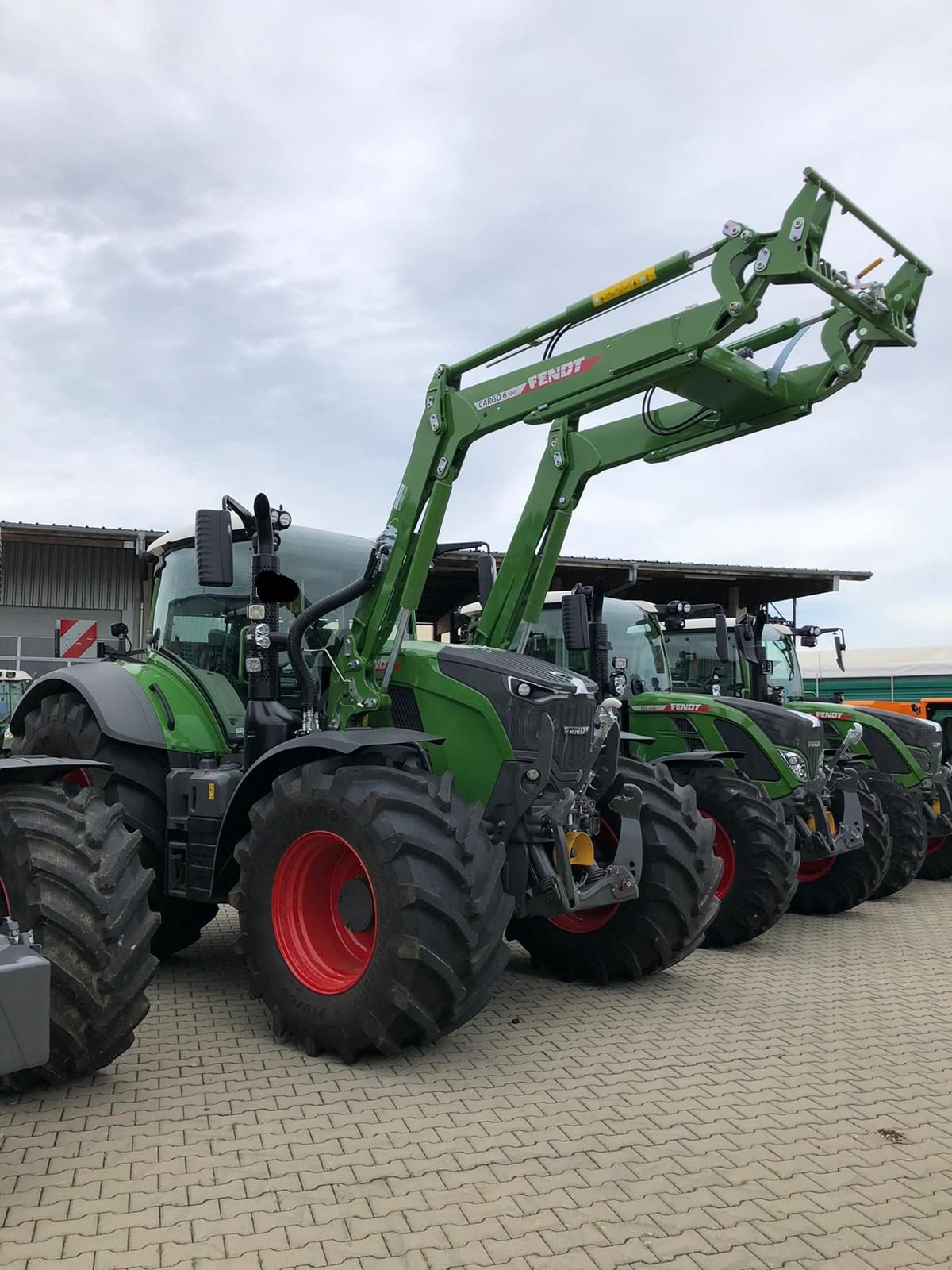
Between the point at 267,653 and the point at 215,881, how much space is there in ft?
3.81

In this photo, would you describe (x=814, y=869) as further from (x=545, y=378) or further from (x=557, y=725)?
(x=545, y=378)

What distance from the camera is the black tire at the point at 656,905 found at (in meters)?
5.47

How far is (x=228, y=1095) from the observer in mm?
3854

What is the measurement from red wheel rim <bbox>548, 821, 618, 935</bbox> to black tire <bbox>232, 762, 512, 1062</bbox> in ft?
4.89

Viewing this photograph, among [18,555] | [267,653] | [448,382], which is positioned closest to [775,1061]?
[267,653]

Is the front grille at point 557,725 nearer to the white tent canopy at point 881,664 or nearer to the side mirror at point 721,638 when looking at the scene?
the side mirror at point 721,638

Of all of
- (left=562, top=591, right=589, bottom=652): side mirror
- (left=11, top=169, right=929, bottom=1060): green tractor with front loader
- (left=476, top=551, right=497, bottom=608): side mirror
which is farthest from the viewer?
(left=562, top=591, right=589, bottom=652): side mirror

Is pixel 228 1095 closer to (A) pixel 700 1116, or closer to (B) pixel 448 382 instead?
(A) pixel 700 1116

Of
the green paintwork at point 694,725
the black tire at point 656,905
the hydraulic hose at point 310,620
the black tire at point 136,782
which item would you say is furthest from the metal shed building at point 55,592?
the black tire at point 656,905

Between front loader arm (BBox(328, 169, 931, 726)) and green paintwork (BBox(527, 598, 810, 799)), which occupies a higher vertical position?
front loader arm (BBox(328, 169, 931, 726))

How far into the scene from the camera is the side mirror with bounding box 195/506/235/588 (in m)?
4.96

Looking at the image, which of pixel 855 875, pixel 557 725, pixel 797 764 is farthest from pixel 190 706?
pixel 855 875

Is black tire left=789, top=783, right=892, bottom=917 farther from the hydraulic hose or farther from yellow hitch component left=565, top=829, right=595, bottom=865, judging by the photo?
the hydraulic hose

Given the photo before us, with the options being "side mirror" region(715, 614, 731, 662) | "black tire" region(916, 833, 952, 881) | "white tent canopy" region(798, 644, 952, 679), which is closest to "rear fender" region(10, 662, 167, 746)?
"side mirror" region(715, 614, 731, 662)
